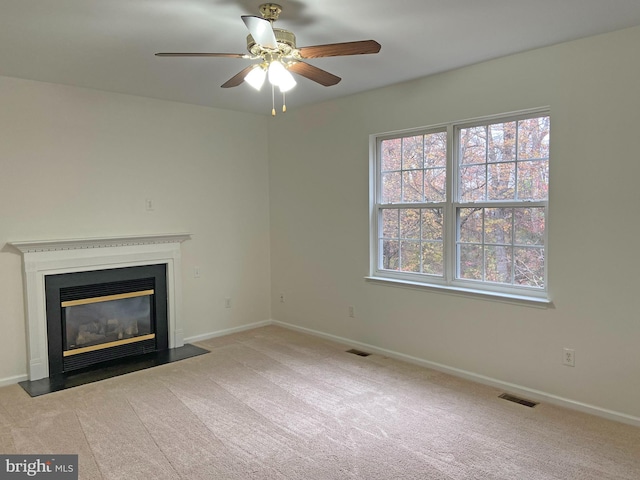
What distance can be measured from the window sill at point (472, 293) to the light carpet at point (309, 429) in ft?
2.25

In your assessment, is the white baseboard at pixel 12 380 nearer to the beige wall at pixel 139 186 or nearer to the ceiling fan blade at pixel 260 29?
the beige wall at pixel 139 186

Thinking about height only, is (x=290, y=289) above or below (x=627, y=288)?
below

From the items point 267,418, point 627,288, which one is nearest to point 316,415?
point 267,418

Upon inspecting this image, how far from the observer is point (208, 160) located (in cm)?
483

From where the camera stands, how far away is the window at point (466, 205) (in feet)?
10.9

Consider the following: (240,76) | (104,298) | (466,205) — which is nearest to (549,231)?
(466,205)

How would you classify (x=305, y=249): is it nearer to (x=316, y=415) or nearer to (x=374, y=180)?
(x=374, y=180)

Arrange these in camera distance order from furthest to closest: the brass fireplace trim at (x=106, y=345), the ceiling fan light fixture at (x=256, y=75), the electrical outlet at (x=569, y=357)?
the brass fireplace trim at (x=106, y=345)
the electrical outlet at (x=569, y=357)
the ceiling fan light fixture at (x=256, y=75)

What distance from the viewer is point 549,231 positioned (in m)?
3.18

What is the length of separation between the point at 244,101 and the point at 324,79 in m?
2.02

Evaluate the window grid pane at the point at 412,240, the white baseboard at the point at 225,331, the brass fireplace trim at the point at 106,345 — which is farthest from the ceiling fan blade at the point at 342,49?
the white baseboard at the point at 225,331

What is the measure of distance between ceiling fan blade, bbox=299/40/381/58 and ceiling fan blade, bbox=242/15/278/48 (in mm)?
242

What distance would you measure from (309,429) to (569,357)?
182 centimetres

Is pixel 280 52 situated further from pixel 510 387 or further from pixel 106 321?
pixel 106 321
